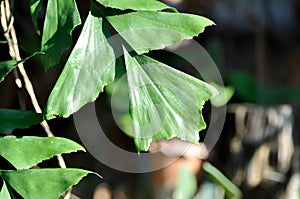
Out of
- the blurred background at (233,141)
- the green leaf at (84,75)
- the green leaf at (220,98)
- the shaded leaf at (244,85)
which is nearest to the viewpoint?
the green leaf at (84,75)

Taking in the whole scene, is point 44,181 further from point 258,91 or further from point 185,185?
point 258,91

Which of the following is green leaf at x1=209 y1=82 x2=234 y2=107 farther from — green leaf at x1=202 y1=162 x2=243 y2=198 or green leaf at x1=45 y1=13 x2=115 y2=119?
green leaf at x1=45 y1=13 x2=115 y2=119

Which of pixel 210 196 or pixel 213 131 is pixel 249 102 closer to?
pixel 213 131

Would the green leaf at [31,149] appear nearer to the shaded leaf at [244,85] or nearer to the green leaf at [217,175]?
the green leaf at [217,175]

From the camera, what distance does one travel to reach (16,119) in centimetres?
63

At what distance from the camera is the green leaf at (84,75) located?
55 centimetres

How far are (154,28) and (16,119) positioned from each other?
17cm

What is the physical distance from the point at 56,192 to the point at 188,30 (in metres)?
0.19

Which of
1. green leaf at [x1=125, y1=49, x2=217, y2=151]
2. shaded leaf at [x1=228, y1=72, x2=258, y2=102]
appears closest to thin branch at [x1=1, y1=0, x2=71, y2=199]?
green leaf at [x1=125, y1=49, x2=217, y2=151]

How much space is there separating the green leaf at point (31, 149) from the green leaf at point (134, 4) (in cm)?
13

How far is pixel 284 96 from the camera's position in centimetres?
162

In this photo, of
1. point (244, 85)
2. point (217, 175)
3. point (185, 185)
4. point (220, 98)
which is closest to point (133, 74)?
point (217, 175)

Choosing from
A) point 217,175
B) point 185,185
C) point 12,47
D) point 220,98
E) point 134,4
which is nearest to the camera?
point 134,4

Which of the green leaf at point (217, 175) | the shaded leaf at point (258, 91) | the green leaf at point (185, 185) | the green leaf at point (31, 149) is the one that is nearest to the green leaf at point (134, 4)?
the green leaf at point (31, 149)
